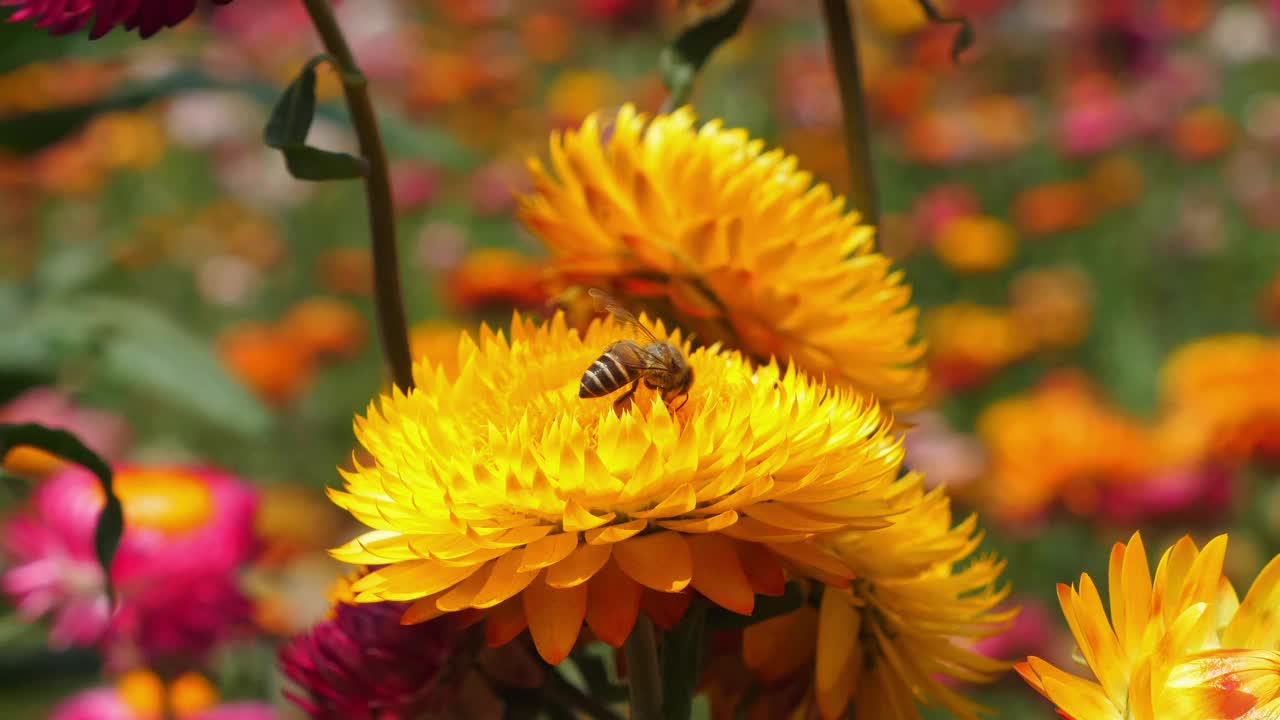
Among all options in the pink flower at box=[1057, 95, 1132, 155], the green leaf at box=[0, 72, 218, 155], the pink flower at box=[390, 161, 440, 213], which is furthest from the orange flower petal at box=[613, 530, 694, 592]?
the pink flower at box=[1057, 95, 1132, 155]

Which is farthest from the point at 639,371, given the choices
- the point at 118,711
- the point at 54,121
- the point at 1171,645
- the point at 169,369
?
the point at 169,369

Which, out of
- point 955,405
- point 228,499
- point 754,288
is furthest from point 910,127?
point 754,288

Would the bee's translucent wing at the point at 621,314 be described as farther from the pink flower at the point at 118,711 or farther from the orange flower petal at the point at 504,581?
the pink flower at the point at 118,711

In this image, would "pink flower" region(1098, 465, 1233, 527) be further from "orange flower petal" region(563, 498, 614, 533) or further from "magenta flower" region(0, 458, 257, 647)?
"orange flower petal" region(563, 498, 614, 533)

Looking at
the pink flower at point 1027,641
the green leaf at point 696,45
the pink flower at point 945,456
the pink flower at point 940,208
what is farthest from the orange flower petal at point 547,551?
the pink flower at point 940,208

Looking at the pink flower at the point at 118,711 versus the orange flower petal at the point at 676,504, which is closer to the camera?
the orange flower petal at the point at 676,504

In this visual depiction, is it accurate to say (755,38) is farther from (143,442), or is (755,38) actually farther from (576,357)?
(576,357)

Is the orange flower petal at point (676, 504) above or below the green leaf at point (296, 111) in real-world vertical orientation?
below
